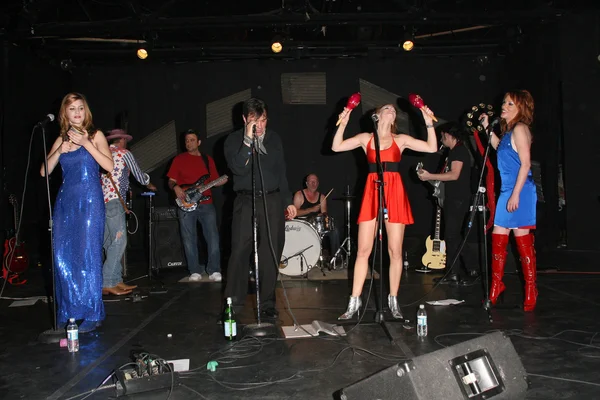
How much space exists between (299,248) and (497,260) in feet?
9.68

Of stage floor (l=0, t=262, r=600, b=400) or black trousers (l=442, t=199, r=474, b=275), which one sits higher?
black trousers (l=442, t=199, r=474, b=275)

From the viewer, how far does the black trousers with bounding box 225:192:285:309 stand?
183 inches

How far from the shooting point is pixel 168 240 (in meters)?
8.18

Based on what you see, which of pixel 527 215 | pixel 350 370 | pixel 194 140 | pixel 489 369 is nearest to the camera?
pixel 489 369

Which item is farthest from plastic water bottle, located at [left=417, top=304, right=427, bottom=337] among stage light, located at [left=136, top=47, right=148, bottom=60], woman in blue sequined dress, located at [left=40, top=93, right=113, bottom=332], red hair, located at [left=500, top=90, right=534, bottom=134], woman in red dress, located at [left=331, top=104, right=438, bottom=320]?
stage light, located at [left=136, top=47, right=148, bottom=60]

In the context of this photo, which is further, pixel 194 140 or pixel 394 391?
pixel 194 140

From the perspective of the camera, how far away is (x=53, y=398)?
304 cm

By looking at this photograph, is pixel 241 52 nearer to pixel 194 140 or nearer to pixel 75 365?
pixel 194 140

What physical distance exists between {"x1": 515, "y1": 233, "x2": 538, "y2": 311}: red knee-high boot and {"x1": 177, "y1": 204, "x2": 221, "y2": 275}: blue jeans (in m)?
4.11

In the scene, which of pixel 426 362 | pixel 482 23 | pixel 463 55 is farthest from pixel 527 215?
→ pixel 463 55

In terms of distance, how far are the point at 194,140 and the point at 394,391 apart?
599cm

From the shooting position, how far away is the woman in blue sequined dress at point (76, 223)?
4379 mm

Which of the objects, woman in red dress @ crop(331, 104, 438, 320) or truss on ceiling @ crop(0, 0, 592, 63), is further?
truss on ceiling @ crop(0, 0, 592, 63)

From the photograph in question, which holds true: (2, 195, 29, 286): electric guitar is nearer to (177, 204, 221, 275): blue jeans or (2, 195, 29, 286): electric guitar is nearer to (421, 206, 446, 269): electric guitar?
(177, 204, 221, 275): blue jeans
